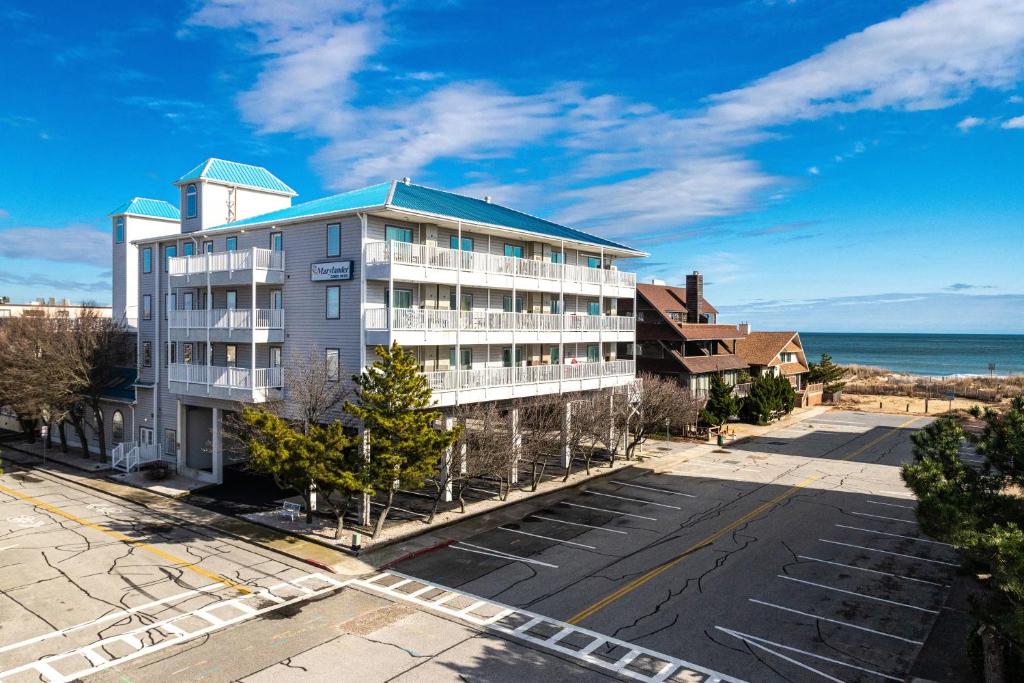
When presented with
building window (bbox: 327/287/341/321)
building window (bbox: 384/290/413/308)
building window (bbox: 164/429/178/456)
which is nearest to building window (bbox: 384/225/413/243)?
building window (bbox: 384/290/413/308)

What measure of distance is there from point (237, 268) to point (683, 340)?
35.2 metres

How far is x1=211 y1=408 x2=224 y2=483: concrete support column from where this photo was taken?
111 feet

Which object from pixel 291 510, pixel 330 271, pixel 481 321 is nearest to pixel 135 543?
pixel 291 510

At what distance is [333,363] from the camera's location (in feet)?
98.2

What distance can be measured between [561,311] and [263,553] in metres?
19.6

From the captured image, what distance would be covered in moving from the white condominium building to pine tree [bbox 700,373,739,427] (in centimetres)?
1197

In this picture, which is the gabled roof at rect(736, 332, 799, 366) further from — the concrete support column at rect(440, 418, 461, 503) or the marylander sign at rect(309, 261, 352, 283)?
the marylander sign at rect(309, 261, 352, 283)

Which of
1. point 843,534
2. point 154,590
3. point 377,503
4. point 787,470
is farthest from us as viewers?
point 787,470

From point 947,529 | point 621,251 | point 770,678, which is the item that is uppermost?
point 621,251

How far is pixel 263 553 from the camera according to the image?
80.3 feet

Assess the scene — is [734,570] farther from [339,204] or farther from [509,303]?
[339,204]

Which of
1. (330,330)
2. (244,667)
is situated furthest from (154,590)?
(330,330)

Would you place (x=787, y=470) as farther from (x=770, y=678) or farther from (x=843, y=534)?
(x=770, y=678)

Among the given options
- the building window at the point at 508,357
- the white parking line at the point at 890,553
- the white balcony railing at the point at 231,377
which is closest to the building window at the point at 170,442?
the white balcony railing at the point at 231,377
